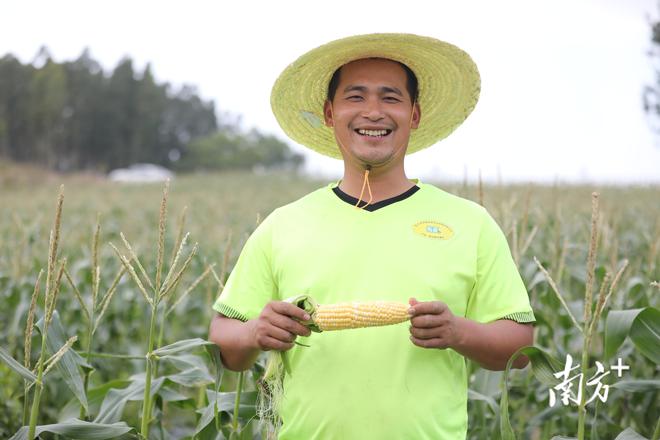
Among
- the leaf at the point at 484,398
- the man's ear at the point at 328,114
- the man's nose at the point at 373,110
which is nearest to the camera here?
the man's nose at the point at 373,110

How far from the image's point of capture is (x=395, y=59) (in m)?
2.62

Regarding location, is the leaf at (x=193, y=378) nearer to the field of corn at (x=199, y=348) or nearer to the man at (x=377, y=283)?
the field of corn at (x=199, y=348)

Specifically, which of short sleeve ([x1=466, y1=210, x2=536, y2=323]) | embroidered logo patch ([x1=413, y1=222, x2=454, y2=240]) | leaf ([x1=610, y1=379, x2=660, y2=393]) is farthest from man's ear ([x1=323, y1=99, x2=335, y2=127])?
leaf ([x1=610, y1=379, x2=660, y2=393])

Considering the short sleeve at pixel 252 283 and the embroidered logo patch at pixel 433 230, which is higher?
the embroidered logo patch at pixel 433 230

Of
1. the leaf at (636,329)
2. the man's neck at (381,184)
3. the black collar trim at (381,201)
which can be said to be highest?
the man's neck at (381,184)

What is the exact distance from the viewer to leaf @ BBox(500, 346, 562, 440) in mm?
2275

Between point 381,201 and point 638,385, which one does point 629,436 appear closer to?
point 638,385

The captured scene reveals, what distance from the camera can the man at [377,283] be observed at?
7.24 feet

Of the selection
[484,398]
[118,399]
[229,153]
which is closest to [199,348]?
[118,399]

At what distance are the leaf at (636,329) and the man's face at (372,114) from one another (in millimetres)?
914

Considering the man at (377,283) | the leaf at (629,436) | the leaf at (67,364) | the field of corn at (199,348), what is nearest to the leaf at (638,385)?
the field of corn at (199,348)

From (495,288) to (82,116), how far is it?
65.6m

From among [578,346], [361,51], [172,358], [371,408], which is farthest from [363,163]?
[578,346]

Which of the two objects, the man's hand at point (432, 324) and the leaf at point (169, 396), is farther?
the leaf at point (169, 396)
